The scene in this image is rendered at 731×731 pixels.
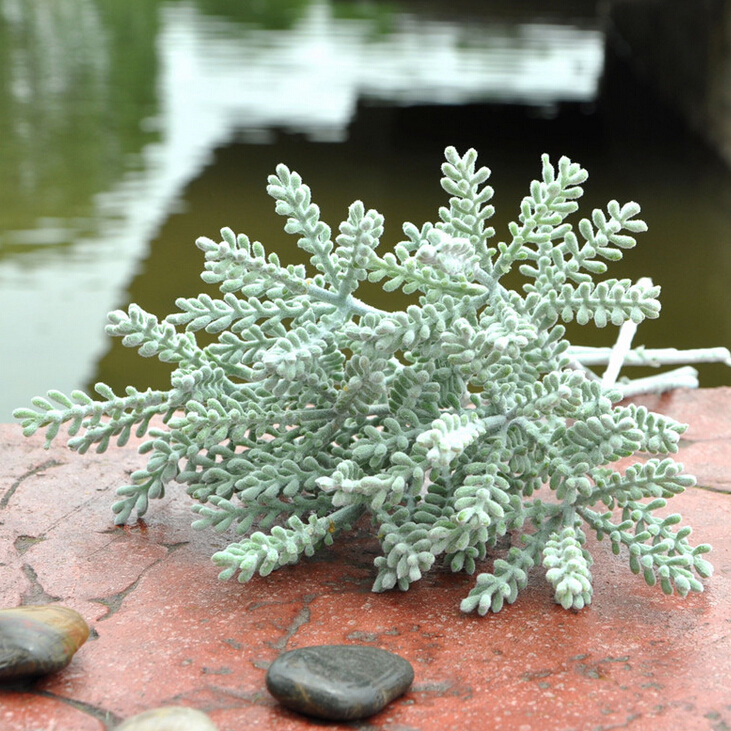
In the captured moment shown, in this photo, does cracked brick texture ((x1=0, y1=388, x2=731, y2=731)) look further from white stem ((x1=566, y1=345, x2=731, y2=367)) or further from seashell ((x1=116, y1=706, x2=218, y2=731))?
white stem ((x1=566, y1=345, x2=731, y2=367))

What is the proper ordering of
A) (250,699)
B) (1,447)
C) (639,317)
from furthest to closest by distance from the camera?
(1,447)
(639,317)
(250,699)

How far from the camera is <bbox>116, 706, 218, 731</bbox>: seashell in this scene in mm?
1347

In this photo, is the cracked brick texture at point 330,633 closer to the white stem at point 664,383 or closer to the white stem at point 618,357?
the white stem at point 618,357

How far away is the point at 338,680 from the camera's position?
146 cm

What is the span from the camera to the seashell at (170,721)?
1347 millimetres

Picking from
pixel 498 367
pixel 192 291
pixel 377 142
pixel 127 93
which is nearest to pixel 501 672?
pixel 498 367

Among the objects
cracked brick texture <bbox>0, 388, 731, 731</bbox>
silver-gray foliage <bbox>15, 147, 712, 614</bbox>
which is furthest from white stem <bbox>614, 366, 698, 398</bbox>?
silver-gray foliage <bbox>15, 147, 712, 614</bbox>

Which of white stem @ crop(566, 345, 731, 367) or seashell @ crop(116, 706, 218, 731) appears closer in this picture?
seashell @ crop(116, 706, 218, 731)

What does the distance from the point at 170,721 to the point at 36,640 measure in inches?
10.6

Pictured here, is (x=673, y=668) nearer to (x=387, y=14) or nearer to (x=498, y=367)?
(x=498, y=367)

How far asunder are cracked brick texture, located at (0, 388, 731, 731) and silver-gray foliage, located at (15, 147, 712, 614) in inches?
2.5

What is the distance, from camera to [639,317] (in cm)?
170

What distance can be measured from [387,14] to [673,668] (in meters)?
19.0

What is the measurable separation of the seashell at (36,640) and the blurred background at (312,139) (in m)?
2.13
